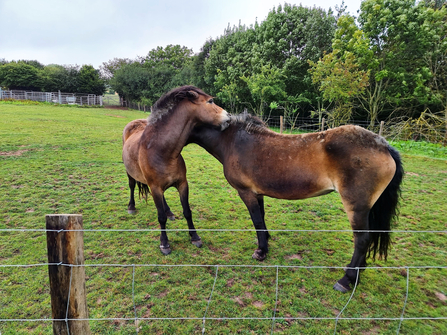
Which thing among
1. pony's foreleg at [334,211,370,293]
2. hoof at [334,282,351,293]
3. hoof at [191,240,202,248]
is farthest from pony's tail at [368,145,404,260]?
hoof at [191,240,202,248]

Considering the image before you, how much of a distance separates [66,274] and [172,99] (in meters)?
2.25

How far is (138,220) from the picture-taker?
13.5 ft

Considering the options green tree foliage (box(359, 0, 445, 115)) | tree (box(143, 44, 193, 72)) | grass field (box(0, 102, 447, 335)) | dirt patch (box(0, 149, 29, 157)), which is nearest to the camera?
grass field (box(0, 102, 447, 335))

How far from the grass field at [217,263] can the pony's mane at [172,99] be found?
6.17 feet

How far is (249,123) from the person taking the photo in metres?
3.15

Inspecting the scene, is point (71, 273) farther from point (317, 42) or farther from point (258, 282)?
point (317, 42)

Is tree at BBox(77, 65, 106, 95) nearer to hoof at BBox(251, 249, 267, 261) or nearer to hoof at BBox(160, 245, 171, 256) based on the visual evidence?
hoof at BBox(160, 245, 171, 256)

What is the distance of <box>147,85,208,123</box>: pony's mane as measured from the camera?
297 cm

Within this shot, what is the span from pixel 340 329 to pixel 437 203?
4.60m

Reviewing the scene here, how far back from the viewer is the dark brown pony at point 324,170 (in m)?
2.44

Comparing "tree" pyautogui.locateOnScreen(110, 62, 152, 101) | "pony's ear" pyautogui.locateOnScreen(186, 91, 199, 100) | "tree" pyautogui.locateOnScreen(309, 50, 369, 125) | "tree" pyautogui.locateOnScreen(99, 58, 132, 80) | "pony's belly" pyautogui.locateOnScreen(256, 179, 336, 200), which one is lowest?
"pony's belly" pyautogui.locateOnScreen(256, 179, 336, 200)

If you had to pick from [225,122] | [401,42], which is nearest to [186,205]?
[225,122]

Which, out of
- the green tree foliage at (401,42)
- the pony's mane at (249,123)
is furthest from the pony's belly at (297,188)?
the green tree foliage at (401,42)

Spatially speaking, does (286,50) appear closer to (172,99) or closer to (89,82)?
(172,99)
